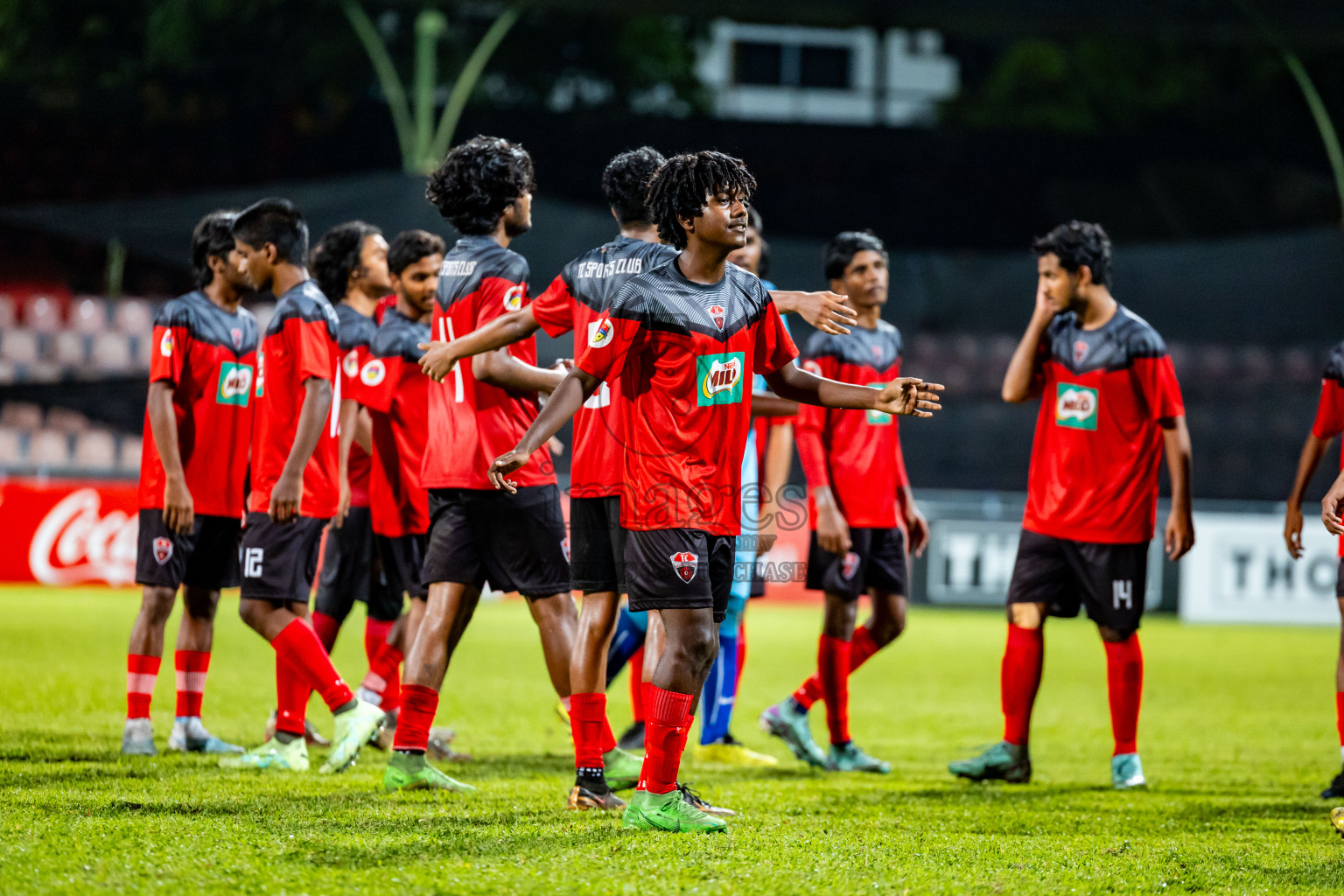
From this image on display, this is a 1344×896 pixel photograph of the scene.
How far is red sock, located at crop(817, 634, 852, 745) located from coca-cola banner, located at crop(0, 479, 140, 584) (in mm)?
10987

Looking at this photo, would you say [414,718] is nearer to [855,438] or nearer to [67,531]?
[855,438]

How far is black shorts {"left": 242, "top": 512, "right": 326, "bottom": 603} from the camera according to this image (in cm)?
529

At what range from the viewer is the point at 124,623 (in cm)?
1212

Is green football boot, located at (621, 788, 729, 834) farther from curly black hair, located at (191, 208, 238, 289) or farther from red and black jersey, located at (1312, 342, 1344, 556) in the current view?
red and black jersey, located at (1312, 342, 1344, 556)

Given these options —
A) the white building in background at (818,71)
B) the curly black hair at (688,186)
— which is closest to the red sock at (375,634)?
the curly black hair at (688,186)

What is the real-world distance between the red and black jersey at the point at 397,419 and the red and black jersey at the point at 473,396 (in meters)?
1.19

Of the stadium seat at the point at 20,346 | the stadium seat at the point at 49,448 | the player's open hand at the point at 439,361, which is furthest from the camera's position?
the stadium seat at the point at 20,346

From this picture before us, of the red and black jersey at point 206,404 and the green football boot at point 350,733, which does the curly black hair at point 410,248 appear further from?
the green football boot at point 350,733

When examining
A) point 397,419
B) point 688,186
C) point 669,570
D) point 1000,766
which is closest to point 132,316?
point 397,419

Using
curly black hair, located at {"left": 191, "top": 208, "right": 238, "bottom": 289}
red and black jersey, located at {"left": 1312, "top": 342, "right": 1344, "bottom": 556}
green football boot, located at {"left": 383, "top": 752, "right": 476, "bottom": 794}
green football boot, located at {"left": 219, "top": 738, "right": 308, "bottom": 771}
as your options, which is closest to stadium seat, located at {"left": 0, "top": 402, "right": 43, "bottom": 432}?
curly black hair, located at {"left": 191, "top": 208, "right": 238, "bottom": 289}

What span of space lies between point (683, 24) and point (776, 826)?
27645 mm

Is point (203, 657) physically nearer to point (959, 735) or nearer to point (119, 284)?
point (959, 735)

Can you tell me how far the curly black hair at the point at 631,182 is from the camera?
16.0 feet

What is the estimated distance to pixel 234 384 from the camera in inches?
231
